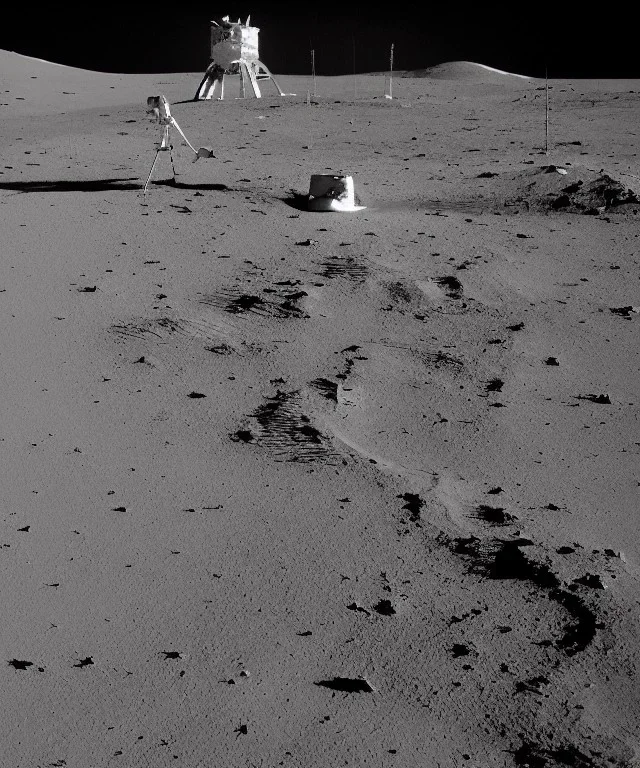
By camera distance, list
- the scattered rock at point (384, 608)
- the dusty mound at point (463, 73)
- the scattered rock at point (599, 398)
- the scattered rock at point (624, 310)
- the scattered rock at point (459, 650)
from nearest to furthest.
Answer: the scattered rock at point (459, 650) → the scattered rock at point (384, 608) → the scattered rock at point (599, 398) → the scattered rock at point (624, 310) → the dusty mound at point (463, 73)

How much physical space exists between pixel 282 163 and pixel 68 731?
4579mm

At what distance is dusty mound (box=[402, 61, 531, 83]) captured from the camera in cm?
1109

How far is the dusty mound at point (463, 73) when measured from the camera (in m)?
11.1

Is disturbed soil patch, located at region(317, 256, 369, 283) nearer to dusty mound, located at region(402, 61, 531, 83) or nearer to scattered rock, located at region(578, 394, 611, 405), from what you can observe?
→ scattered rock, located at region(578, 394, 611, 405)

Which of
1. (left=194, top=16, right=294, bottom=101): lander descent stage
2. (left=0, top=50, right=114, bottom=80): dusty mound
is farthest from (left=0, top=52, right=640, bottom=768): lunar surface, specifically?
(left=0, top=50, right=114, bottom=80): dusty mound

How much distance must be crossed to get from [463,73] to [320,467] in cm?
967

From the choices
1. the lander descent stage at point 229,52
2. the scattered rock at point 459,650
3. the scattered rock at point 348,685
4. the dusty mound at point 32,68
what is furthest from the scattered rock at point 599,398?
the dusty mound at point 32,68

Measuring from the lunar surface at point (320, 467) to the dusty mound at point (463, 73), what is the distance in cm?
582

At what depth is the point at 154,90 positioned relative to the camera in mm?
9906

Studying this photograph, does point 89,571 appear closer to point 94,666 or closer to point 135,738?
point 94,666

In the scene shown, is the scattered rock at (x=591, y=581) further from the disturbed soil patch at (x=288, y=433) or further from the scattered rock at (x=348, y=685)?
the disturbed soil patch at (x=288, y=433)

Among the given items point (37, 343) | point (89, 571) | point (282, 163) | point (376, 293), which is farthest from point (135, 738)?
point (282, 163)

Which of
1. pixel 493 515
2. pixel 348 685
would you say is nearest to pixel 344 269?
pixel 493 515

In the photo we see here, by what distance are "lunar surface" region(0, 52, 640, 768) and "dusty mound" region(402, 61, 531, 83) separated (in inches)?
229
